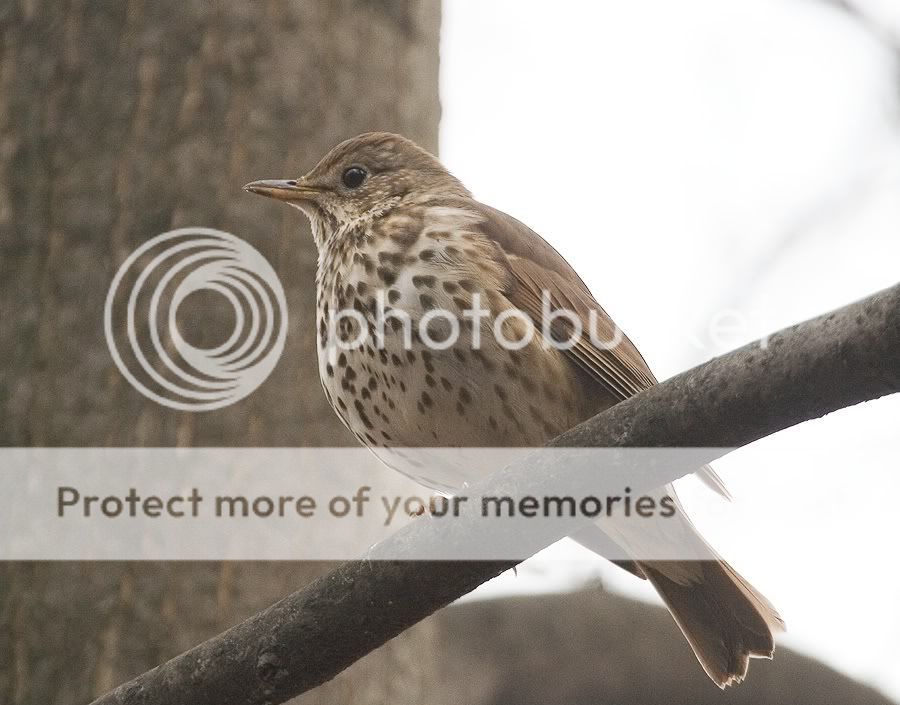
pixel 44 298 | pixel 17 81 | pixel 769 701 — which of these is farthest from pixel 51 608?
pixel 769 701

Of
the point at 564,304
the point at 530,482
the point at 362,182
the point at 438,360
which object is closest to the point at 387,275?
the point at 438,360

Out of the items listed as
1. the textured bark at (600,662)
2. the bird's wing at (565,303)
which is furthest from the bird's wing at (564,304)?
the textured bark at (600,662)

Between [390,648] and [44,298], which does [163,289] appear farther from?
[390,648]

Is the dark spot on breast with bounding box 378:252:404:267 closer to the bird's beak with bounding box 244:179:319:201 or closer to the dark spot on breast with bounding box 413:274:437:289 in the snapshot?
the dark spot on breast with bounding box 413:274:437:289

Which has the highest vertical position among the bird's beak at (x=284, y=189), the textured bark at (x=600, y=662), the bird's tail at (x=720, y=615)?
the bird's beak at (x=284, y=189)

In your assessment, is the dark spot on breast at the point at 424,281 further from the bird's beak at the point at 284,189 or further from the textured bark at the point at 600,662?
the textured bark at the point at 600,662

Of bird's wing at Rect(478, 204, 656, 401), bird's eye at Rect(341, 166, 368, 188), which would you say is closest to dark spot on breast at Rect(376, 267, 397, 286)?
bird's wing at Rect(478, 204, 656, 401)

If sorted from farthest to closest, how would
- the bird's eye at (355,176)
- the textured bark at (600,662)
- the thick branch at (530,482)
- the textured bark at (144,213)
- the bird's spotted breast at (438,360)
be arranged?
the textured bark at (600,662) → the bird's eye at (355,176) → the textured bark at (144,213) → the bird's spotted breast at (438,360) → the thick branch at (530,482)

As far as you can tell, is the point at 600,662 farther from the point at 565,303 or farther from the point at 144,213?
the point at 144,213
